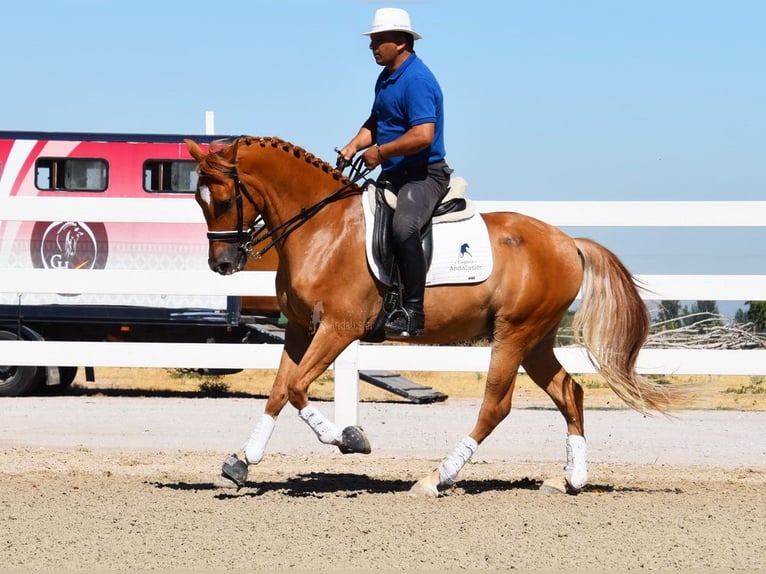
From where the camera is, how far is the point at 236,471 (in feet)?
22.9

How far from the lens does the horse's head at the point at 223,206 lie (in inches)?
271

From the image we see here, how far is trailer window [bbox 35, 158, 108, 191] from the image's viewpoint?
1511 cm

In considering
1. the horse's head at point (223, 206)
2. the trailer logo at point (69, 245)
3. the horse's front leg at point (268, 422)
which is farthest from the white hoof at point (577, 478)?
the trailer logo at point (69, 245)

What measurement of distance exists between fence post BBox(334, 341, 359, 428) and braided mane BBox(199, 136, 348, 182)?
2.31m

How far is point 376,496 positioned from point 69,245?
8.73m

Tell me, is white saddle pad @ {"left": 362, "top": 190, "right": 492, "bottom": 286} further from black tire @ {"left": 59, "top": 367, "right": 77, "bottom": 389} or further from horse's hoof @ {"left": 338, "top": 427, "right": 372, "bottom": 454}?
black tire @ {"left": 59, "top": 367, "right": 77, "bottom": 389}

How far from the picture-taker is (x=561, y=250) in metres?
7.45

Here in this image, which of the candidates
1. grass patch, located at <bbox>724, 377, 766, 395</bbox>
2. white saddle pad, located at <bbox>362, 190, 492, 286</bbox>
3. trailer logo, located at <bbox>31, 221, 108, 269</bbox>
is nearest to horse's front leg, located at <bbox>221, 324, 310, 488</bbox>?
white saddle pad, located at <bbox>362, 190, 492, 286</bbox>

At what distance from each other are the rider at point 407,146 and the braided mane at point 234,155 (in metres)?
0.38

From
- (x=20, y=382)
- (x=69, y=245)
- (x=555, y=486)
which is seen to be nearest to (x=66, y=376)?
(x=20, y=382)

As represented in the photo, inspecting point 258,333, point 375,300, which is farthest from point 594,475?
point 258,333

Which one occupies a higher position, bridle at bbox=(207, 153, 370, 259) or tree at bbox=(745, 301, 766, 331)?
bridle at bbox=(207, 153, 370, 259)

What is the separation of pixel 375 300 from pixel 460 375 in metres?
11.2

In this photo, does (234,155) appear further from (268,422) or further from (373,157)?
(268,422)
